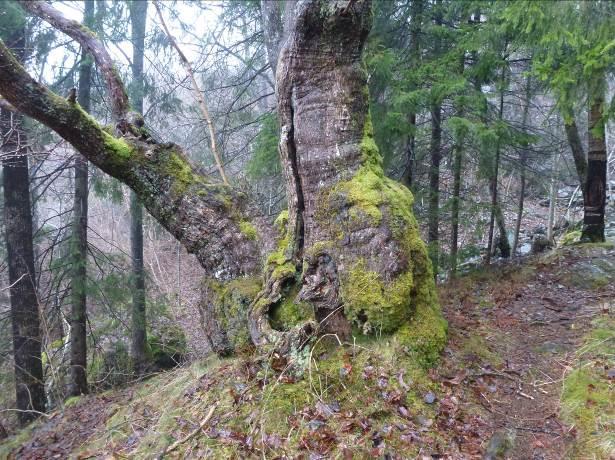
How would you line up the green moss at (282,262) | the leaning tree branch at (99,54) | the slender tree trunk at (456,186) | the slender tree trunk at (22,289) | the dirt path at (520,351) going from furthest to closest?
the slender tree trunk at (22,289) < the slender tree trunk at (456,186) < the leaning tree branch at (99,54) < the green moss at (282,262) < the dirt path at (520,351)

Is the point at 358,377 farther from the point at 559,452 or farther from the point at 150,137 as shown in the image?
the point at 150,137

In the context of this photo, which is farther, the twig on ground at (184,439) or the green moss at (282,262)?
the green moss at (282,262)

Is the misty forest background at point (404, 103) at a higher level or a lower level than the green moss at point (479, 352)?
higher

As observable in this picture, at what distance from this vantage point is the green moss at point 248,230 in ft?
16.1

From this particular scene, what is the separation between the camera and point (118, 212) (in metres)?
24.5

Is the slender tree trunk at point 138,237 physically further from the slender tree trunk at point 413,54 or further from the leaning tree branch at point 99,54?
the slender tree trunk at point 413,54

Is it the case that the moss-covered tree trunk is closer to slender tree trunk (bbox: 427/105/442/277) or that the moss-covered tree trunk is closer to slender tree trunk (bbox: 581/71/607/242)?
slender tree trunk (bbox: 427/105/442/277)

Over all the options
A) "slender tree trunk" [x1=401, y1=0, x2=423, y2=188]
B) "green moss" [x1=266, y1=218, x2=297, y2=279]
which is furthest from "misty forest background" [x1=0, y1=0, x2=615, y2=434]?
"green moss" [x1=266, y1=218, x2=297, y2=279]

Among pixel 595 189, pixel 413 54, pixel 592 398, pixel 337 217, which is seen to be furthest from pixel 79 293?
pixel 595 189

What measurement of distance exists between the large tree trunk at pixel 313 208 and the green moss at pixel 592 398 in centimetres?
103

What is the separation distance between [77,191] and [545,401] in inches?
330

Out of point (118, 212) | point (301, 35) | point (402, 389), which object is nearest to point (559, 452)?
point (402, 389)

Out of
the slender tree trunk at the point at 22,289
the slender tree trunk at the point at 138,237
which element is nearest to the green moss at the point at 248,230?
the slender tree trunk at the point at 22,289

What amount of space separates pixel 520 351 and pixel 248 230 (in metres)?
2.94
